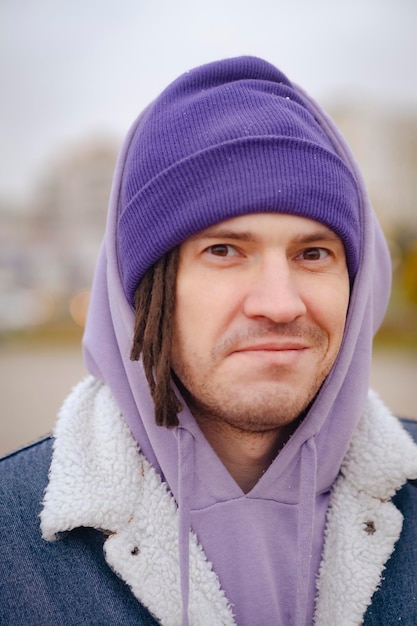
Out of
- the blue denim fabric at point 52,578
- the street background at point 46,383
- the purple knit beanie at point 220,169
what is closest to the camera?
the blue denim fabric at point 52,578

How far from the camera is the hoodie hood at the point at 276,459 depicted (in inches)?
61.1

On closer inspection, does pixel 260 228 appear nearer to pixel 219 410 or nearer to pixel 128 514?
pixel 219 410

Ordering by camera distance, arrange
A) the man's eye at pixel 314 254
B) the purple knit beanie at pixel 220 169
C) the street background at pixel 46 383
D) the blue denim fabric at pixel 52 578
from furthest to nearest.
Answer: the street background at pixel 46 383 < the man's eye at pixel 314 254 < the purple knit beanie at pixel 220 169 < the blue denim fabric at pixel 52 578

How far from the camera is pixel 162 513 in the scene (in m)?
1.56

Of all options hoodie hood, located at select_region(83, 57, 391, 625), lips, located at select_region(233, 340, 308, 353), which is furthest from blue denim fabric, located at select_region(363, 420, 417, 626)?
lips, located at select_region(233, 340, 308, 353)

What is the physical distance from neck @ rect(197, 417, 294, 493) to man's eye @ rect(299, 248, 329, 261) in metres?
0.56

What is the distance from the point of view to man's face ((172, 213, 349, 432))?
150cm

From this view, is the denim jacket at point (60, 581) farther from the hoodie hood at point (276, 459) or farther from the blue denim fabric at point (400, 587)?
the hoodie hood at point (276, 459)

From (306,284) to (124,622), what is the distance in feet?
3.39

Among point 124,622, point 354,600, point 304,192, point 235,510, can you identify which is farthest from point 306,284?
point 124,622

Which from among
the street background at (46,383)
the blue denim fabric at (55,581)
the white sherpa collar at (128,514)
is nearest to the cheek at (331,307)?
the white sherpa collar at (128,514)

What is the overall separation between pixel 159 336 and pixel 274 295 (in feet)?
1.14

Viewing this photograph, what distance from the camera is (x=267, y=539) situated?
1.62 meters

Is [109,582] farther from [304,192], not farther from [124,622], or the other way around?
[304,192]
